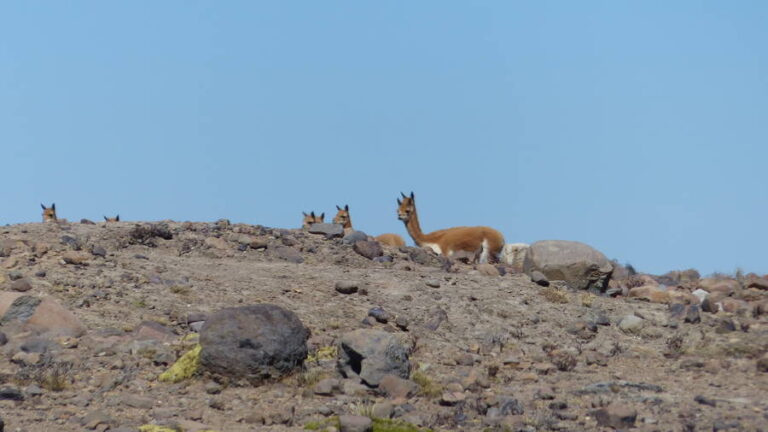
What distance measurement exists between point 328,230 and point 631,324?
7608 millimetres

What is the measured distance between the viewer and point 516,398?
1220 centimetres

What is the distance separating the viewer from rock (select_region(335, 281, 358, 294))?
1641 centimetres

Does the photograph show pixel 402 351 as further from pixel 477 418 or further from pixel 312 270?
pixel 312 270

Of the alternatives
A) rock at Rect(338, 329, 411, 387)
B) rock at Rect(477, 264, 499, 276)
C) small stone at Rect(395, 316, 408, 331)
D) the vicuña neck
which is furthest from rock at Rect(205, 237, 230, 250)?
the vicuña neck

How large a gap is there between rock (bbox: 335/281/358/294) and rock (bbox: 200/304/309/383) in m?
3.49

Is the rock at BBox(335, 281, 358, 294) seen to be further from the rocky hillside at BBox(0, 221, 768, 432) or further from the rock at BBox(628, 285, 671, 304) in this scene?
the rock at BBox(628, 285, 671, 304)

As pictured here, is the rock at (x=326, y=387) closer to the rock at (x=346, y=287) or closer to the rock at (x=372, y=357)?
the rock at (x=372, y=357)

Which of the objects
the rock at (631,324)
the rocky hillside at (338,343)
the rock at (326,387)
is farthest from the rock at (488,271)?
the rock at (326,387)

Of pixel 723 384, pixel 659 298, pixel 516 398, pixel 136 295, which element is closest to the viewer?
pixel 516 398

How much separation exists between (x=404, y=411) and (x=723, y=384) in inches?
175

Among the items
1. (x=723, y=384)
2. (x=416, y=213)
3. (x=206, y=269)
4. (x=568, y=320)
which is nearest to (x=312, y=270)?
(x=206, y=269)

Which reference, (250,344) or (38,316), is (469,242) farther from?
(250,344)

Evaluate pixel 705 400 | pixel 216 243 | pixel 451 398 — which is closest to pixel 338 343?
pixel 451 398

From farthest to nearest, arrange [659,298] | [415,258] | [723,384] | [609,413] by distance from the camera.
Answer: [415,258], [659,298], [723,384], [609,413]
